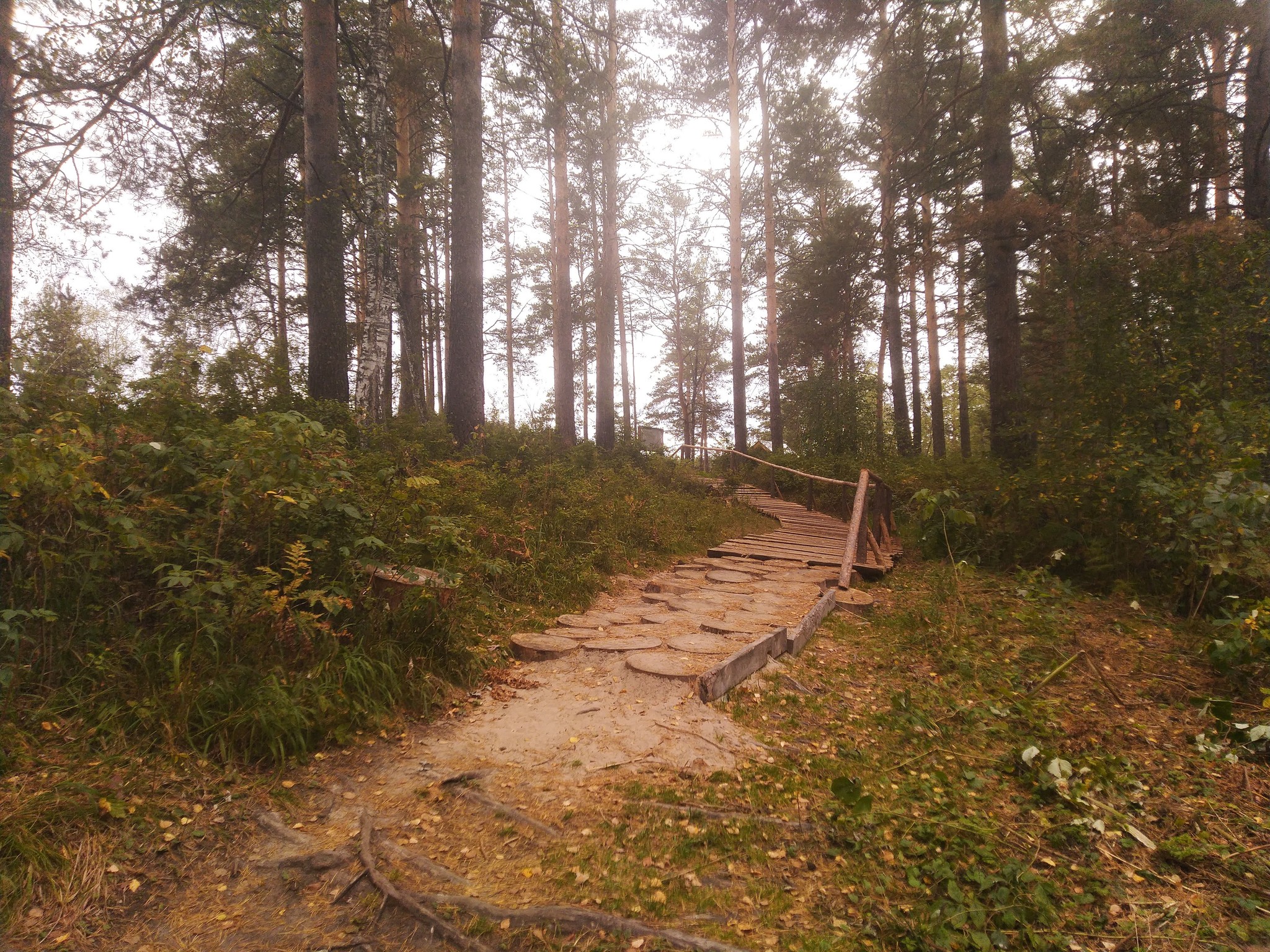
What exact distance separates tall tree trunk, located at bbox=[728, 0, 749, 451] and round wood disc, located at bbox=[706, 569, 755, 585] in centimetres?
1037

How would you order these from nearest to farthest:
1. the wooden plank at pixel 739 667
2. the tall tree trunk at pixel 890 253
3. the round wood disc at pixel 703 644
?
1. the wooden plank at pixel 739 667
2. the round wood disc at pixel 703 644
3. the tall tree trunk at pixel 890 253

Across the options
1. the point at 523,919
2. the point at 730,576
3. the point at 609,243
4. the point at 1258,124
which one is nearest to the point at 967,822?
the point at 523,919

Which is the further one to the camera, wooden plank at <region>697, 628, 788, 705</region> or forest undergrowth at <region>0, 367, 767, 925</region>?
wooden plank at <region>697, 628, 788, 705</region>

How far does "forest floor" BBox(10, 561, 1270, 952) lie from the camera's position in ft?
7.04

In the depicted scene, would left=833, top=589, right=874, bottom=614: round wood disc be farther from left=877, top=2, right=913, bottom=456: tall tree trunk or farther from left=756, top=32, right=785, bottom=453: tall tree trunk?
left=756, top=32, right=785, bottom=453: tall tree trunk

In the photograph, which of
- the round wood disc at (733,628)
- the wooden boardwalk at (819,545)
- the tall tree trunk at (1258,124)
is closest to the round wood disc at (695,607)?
the round wood disc at (733,628)

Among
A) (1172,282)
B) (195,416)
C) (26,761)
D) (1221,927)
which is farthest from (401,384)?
(1221,927)

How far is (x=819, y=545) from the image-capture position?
9.45 m

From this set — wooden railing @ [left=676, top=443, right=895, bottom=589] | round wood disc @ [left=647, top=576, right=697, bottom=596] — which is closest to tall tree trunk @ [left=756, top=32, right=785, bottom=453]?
wooden railing @ [left=676, top=443, right=895, bottom=589]

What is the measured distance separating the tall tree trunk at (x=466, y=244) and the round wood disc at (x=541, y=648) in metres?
4.55

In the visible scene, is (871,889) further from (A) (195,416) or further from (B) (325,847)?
(A) (195,416)

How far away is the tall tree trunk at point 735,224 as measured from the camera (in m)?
16.9

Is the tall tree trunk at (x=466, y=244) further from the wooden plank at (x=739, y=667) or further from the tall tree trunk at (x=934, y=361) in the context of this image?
the tall tree trunk at (x=934, y=361)

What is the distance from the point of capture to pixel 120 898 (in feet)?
7.36
